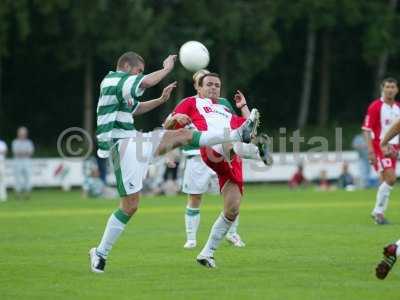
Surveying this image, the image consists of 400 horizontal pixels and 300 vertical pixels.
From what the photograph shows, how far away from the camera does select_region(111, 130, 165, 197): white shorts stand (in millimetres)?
11312

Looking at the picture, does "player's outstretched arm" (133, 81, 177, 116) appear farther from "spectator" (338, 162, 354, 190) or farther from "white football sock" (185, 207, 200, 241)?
"spectator" (338, 162, 354, 190)

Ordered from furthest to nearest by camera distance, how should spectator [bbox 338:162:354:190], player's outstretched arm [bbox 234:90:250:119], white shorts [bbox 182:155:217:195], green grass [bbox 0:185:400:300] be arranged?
spectator [bbox 338:162:354:190] < white shorts [bbox 182:155:217:195] < player's outstretched arm [bbox 234:90:250:119] < green grass [bbox 0:185:400:300]

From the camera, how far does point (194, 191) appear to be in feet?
49.5

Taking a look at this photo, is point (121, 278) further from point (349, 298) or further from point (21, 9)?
point (21, 9)

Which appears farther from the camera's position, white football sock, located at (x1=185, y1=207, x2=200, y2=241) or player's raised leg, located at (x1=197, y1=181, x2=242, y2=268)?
white football sock, located at (x1=185, y1=207, x2=200, y2=241)

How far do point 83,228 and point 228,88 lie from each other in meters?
28.1

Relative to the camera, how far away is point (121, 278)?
10945 millimetres

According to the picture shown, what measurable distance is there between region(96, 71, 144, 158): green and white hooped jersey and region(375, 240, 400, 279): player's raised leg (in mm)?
3257

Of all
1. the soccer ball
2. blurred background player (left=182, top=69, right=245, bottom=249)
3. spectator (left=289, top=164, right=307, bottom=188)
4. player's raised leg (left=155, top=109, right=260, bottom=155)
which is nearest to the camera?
player's raised leg (left=155, top=109, right=260, bottom=155)

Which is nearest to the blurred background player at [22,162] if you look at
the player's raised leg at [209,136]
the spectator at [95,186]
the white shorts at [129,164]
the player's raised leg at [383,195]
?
the spectator at [95,186]

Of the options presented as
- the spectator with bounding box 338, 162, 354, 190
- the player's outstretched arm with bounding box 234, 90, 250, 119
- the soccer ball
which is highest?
the soccer ball

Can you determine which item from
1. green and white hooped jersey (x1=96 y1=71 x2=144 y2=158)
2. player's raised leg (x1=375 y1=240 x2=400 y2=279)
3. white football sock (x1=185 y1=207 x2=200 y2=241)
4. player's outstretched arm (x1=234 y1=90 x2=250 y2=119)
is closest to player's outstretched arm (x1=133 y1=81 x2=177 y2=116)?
green and white hooped jersey (x1=96 y1=71 x2=144 y2=158)

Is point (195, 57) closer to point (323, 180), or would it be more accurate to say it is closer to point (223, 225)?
point (223, 225)

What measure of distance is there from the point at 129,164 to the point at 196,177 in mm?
3941
